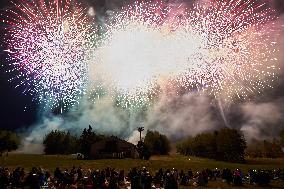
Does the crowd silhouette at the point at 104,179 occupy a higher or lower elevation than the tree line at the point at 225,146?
lower

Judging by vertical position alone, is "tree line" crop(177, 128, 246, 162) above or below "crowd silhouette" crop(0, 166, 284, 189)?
above

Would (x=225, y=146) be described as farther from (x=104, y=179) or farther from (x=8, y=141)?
(x=104, y=179)

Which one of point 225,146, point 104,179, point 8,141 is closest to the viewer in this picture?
point 104,179

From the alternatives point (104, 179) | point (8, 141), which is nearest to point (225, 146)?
point (8, 141)

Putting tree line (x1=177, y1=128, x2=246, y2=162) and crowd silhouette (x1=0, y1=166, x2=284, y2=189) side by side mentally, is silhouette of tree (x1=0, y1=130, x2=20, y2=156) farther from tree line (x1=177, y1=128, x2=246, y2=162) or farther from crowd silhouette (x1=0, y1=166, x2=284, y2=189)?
crowd silhouette (x1=0, y1=166, x2=284, y2=189)

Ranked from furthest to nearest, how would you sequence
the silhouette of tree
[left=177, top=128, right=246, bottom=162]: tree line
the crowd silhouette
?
[left=177, top=128, right=246, bottom=162]: tree line
the silhouette of tree
the crowd silhouette

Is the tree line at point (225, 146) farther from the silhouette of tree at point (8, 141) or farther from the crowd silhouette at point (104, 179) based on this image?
the crowd silhouette at point (104, 179)

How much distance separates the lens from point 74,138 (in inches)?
6407

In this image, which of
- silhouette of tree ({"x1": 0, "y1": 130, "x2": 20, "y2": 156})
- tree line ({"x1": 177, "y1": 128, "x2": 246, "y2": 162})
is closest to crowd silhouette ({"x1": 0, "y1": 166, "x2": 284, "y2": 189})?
tree line ({"x1": 177, "y1": 128, "x2": 246, "y2": 162})

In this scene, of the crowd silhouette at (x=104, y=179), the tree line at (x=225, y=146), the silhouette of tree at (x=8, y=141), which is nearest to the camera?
the crowd silhouette at (x=104, y=179)

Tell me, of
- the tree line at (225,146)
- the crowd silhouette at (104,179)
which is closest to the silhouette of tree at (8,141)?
the tree line at (225,146)

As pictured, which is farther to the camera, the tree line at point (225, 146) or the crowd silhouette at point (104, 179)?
the tree line at point (225, 146)

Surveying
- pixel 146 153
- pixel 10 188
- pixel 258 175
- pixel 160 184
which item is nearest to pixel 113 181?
pixel 10 188

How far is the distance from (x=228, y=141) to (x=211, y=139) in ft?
83.0
